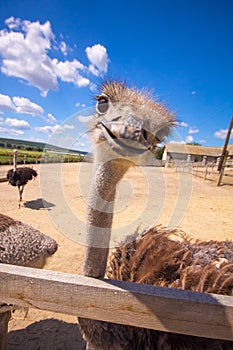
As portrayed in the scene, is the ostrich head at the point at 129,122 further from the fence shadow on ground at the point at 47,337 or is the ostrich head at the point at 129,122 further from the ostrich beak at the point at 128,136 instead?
the fence shadow on ground at the point at 47,337

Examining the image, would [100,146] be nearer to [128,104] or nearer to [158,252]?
[128,104]

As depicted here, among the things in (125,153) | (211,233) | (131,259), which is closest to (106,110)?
(125,153)

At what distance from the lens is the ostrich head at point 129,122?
70 cm

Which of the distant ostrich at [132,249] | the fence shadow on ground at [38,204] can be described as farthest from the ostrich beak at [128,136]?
the fence shadow on ground at [38,204]

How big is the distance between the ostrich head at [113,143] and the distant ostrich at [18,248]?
2.64ft

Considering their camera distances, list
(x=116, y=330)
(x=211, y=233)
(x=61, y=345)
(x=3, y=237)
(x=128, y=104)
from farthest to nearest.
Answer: (x=211, y=233) < (x=61, y=345) < (x=3, y=237) < (x=116, y=330) < (x=128, y=104)

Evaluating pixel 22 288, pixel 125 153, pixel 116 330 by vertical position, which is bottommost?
pixel 116 330

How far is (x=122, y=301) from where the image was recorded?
0.84 meters

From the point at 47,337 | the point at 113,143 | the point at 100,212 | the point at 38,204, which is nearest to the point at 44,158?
the point at 100,212

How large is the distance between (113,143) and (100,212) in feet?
1.23

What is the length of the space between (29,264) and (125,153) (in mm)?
1379

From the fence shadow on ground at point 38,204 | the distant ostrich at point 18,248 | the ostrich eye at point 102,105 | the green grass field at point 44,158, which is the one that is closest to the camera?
the ostrich eye at point 102,105

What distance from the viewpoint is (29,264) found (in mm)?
1700

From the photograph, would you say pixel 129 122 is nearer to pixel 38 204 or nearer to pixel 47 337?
pixel 47 337
